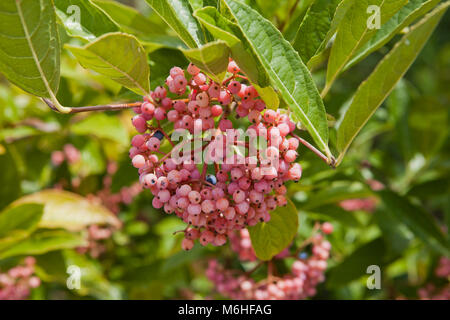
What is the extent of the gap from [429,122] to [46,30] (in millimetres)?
1841

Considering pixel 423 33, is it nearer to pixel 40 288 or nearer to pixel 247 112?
pixel 247 112

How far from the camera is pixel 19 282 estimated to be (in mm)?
1878

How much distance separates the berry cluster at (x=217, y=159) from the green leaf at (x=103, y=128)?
102cm

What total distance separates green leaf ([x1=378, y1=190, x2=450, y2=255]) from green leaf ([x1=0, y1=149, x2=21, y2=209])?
161 cm

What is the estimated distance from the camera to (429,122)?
2037 millimetres

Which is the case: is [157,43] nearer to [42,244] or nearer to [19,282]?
[42,244]

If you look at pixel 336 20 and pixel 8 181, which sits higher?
pixel 336 20

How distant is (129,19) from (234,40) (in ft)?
2.69

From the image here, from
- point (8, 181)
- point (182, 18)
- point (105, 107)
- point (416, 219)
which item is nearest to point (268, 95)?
point (182, 18)

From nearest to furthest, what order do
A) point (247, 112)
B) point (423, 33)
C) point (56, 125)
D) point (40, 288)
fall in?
1. point (423, 33)
2. point (247, 112)
3. point (40, 288)
4. point (56, 125)

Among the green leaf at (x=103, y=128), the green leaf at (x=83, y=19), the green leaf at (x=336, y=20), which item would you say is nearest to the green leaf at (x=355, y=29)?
the green leaf at (x=336, y=20)

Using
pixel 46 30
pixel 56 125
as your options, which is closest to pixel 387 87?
pixel 46 30

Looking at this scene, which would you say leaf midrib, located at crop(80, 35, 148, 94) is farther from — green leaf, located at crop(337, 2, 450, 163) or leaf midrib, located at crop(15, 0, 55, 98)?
green leaf, located at crop(337, 2, 450, 163)

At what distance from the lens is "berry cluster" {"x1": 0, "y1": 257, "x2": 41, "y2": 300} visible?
1.82 m
